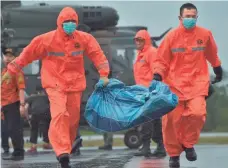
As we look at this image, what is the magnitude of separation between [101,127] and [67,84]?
609 mm

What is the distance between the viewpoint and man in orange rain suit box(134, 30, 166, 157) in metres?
12.1

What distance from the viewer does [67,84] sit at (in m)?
9.77

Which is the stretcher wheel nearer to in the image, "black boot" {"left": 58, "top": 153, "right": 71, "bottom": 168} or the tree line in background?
the tree line in background

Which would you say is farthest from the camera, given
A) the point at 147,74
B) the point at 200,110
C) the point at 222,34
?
the point at 222,34

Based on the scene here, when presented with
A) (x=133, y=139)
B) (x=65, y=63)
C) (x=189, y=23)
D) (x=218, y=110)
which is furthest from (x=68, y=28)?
(x=218, y=110)

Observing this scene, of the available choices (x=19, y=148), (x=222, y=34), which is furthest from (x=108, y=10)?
(x=19, y=148)

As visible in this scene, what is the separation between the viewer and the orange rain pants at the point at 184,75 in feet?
31.4

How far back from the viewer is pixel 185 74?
31.6ft

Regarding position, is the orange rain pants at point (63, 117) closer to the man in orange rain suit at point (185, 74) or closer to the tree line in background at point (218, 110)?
the man in orange rain suit at point (185, 74)

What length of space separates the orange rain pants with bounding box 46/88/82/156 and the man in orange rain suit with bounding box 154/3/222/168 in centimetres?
91

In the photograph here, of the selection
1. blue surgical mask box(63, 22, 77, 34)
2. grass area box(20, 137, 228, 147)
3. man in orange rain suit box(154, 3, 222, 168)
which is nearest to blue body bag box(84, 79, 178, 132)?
man in orange rain suit box(154, 3, 222, 168)

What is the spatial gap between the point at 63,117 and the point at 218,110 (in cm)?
880

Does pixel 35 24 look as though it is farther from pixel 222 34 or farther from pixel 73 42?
pixel 73 42

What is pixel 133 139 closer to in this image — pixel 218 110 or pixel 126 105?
pixel 218 110
